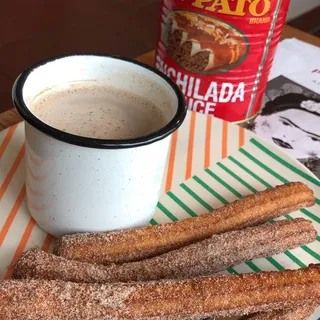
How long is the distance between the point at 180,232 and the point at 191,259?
0.03 meters

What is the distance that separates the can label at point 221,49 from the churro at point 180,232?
17 cm

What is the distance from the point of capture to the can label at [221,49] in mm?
571

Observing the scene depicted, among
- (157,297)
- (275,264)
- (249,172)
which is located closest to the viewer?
(157,297)

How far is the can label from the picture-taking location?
571 millimetres

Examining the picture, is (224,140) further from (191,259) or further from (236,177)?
(191,259)

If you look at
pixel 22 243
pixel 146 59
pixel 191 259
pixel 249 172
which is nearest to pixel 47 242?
pixel 22 243

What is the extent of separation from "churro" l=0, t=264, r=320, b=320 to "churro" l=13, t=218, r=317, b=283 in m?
0.03

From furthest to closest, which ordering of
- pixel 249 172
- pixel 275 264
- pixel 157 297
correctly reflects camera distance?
pixel 249 172 → pixel 275 264 → pixel 157 297

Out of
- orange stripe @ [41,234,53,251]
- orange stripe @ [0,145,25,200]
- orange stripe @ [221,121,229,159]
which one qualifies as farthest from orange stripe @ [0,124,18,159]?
orange stripe @ [221,121,229,159]

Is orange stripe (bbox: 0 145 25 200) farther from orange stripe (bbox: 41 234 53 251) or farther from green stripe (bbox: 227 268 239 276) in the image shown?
green stripe (bbox: 227 268 239 276)

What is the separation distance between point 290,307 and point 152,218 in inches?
5.9

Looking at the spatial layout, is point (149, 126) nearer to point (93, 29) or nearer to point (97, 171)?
point (97, 171)

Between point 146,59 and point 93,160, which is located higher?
point 93,160

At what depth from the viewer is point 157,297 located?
0.37m
